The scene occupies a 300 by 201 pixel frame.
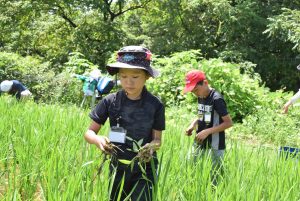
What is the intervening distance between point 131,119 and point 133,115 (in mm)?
20

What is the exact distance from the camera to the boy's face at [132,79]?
171 centimetres

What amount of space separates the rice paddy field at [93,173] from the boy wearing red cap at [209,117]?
0.48ft

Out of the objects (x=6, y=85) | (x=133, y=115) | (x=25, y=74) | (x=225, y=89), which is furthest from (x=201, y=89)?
(x=25, y=74)

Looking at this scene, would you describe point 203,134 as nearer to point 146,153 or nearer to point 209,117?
point 209,117

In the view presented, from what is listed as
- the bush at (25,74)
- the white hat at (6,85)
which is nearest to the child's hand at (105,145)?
the white hat at (6,85)

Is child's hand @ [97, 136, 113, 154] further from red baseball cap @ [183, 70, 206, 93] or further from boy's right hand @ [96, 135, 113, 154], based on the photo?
red baseball cap @ [183, 70, 206, 93]

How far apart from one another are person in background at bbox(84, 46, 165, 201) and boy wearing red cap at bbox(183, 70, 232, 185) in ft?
2.68

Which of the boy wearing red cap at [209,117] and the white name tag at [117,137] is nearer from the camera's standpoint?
the white name tag at [117,137]

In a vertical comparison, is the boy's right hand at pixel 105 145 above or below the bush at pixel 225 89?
below

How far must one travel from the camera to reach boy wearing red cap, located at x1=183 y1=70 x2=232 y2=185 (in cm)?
259

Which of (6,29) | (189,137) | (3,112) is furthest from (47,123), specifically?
(6,29)

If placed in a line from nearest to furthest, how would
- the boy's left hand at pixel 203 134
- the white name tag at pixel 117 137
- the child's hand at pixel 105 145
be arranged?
the child's hand at pixel 105 145, the white name tag at pixel 117 137, the boy's left hand at pixel 203 134

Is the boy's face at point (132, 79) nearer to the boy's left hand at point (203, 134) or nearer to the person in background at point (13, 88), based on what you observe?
the boy's left hand at point (203, 134)

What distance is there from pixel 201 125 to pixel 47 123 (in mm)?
1155
